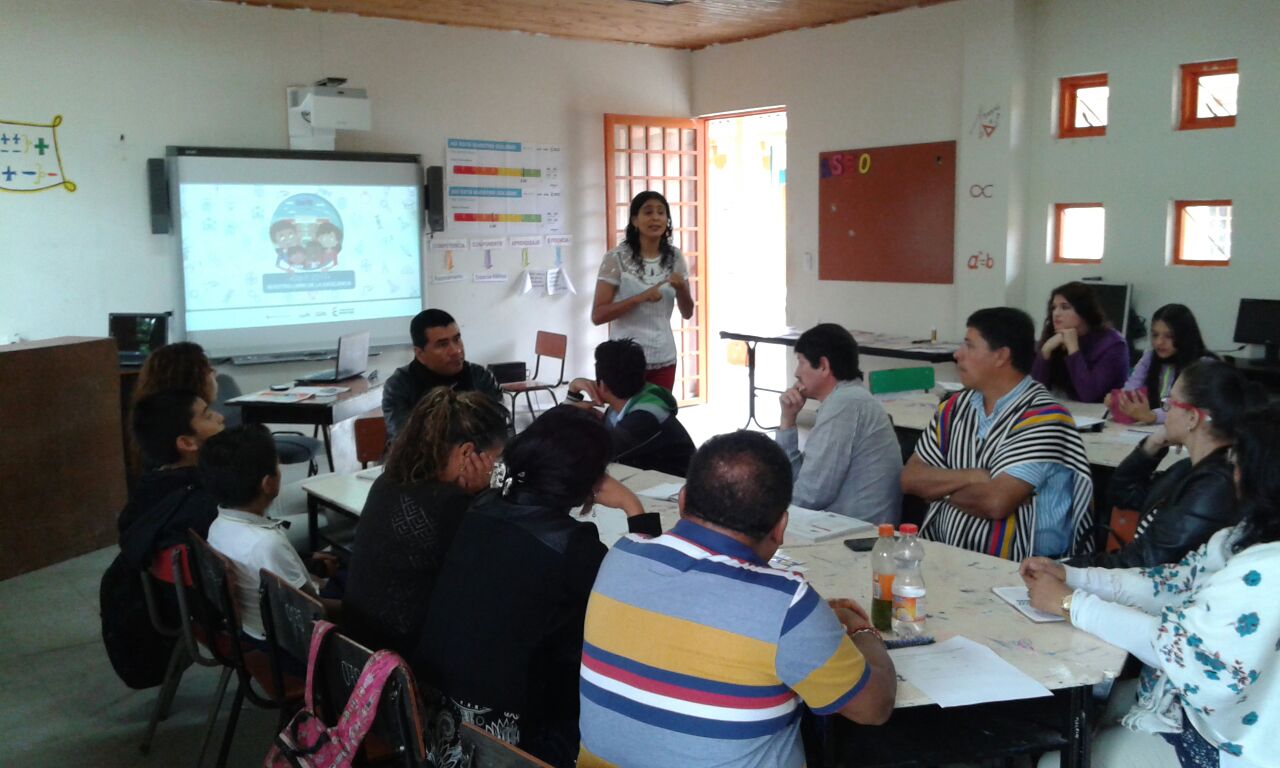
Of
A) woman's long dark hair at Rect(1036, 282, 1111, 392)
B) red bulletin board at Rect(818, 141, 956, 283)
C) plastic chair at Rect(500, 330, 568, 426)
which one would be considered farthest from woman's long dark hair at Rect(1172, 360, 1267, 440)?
plastic chair at Rect(500, 330, 568, 426)

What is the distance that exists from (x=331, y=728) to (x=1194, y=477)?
78.1 inches

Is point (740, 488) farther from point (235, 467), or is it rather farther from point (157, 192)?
point (157, 192)

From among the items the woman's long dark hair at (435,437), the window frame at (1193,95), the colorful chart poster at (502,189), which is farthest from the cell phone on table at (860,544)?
the colorful chart poster at (502,189)

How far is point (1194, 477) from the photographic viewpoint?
241 cm

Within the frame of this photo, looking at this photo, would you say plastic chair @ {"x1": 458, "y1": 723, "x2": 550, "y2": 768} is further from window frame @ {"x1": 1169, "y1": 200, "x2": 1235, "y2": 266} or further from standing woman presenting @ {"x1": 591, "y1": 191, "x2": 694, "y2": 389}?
window frame @ {"x1": 1169, "y1": 200, "x2": 1235, "y2": 266}

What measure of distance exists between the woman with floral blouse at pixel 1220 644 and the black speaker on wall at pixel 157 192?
5.76 meters

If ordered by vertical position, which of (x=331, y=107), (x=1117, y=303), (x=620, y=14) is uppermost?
(x=620, y=14)

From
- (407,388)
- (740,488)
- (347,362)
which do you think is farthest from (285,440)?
(740,488)

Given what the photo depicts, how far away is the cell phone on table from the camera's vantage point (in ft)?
8.91

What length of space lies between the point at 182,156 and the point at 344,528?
3.07m

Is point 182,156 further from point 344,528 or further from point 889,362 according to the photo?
point 889,362

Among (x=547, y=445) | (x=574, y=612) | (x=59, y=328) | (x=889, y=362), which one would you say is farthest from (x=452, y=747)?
(x=889, y=362)

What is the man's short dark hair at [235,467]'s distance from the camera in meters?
2.81

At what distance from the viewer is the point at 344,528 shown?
14.7 feet
